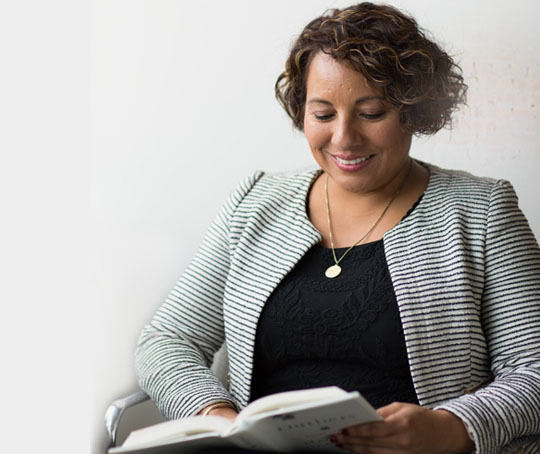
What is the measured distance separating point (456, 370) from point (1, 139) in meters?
1.02

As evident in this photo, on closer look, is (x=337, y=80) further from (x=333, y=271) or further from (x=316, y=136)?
(x=333, y=271)

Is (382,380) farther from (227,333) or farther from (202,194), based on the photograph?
(202,194)

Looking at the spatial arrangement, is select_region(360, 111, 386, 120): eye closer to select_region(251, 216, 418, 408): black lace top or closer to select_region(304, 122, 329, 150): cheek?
select_region(304, 122, 329, 150): cheek

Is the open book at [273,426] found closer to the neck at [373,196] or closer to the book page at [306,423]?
the book page at [306,423]

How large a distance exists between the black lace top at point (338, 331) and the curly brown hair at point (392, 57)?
0.29m

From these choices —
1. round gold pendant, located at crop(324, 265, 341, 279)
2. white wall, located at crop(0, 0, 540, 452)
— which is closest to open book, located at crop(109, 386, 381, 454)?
round gold pendant, located at crop(324, 265, 341, 279)

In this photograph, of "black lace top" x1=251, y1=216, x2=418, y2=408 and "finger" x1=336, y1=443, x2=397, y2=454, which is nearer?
"finger" x1=336, y1=443, x2=397, y2=454

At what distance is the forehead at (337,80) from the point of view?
1.44m

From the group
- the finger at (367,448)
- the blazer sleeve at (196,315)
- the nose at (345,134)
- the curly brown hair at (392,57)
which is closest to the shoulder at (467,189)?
the curly brown hair at (392,57)

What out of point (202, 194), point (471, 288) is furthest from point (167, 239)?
point (471, 288)

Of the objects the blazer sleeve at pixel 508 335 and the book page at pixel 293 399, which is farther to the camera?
the blazer sleeve at pixel 508 335

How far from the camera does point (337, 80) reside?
1.45 meters

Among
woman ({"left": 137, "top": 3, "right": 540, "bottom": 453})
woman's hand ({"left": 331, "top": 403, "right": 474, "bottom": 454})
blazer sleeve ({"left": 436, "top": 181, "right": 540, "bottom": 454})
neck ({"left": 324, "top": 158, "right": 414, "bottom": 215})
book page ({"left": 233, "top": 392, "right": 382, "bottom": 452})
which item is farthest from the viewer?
neck ({"left": 324, "top": 158, "right": 414, "bottom": 215})

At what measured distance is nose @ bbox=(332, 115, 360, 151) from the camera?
56.5 inches
